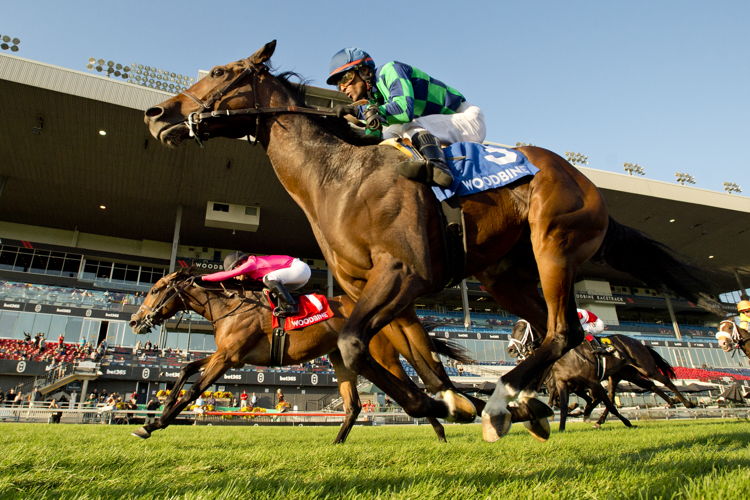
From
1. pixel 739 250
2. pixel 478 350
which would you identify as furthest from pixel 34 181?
pixel 739 250

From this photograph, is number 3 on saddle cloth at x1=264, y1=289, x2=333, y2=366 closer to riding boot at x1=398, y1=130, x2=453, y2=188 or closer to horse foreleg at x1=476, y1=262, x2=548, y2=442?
horse foreleg at x1=476, y1=262, x2=548, y2=442

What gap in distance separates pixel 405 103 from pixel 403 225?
3.56ft

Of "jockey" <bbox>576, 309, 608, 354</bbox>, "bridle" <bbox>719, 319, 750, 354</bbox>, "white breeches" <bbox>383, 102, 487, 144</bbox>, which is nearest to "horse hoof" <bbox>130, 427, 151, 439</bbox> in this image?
"white breeches" <bbox>383, 102, 487, 144</bbox>

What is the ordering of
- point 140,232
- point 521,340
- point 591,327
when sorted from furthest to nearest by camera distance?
point 140,232 → point 591,327 → point 521,340

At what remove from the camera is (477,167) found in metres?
3.20

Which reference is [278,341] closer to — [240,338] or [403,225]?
[240,338]

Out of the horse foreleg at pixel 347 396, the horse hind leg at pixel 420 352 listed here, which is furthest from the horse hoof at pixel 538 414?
the horse foreleg at pixel 347 396

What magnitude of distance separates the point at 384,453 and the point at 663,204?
3601 centimetres

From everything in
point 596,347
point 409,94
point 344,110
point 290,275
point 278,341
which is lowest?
point 278,341

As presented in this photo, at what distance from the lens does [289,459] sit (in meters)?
3.54

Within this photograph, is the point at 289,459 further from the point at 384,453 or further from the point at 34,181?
the point at 34,181

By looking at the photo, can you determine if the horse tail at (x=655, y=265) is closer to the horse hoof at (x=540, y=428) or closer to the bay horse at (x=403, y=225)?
the bay horse at (x=403, y=225)

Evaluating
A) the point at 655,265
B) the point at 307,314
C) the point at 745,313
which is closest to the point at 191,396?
the point at 307,314

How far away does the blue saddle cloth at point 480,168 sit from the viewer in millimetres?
3053
